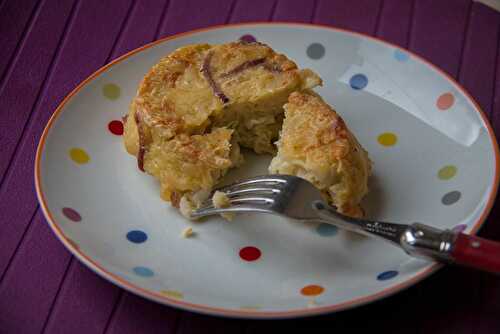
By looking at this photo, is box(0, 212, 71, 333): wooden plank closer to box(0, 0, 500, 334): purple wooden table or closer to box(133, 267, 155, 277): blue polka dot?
box(0, 0, 500, 334): purple wooden table

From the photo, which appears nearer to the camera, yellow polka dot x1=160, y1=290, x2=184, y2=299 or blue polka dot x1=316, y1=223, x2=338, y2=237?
yellow polka dot x1=160, y1=290, x2=184, y2=299

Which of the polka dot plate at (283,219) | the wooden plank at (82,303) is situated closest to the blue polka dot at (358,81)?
the polka dot plate at (283,219)

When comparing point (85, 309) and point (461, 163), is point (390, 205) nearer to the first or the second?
point (461, 163)

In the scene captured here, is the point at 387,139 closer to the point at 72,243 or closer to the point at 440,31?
the point at 440,31

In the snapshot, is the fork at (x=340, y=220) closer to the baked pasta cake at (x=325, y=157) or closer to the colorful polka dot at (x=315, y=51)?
the baked pasta cake at (x=325, y=157)

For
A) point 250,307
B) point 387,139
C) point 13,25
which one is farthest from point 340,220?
point 13,25

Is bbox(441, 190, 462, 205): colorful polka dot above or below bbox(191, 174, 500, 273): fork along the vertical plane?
above

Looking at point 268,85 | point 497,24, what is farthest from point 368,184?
point 497,24

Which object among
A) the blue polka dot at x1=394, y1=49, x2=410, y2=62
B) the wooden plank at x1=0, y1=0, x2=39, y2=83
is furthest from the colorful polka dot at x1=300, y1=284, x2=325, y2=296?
the wooden plank at x1=0, y1=0, x2=39, y2=83

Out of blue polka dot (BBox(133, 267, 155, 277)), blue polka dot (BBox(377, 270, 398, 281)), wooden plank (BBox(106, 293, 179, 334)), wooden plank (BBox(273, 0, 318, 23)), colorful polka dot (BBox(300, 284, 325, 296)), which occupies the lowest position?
wooden plank (BBox(106, 293, 179, 334))
